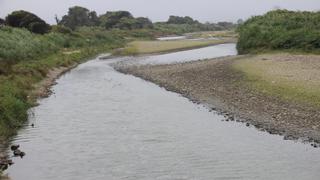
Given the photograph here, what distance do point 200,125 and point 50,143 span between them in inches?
323

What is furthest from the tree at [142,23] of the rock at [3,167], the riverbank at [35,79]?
the rock at [3,167]

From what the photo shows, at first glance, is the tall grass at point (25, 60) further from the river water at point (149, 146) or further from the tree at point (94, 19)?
the tree at point (94, 19)

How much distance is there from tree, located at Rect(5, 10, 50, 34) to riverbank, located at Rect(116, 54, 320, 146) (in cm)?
4049

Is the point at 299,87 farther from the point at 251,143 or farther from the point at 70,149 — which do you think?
the point at 70,149

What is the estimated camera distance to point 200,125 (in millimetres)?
28750

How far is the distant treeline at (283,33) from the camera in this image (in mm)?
66312

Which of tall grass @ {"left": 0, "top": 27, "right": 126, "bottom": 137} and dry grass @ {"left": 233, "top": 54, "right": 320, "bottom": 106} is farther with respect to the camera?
dry grass @ {"left": 233, "top": 54, "right": 320, "bottom": 106}

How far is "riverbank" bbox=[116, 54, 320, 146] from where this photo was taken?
2703cm

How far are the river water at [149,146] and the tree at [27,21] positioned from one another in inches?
2365

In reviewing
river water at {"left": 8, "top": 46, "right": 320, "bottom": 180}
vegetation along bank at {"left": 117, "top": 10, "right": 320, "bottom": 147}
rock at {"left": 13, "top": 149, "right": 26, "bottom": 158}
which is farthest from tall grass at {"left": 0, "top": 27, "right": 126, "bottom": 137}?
vegetation along bank at {"left": 117, "top": 10, "right": 320, "bottom": 147}

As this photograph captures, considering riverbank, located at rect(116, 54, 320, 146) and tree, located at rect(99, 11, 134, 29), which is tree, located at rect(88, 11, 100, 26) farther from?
riverbank, located at rect(116, 54, 320, 146)

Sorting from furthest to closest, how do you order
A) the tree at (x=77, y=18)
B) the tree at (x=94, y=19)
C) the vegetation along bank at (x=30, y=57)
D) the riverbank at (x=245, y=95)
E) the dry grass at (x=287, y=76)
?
the tree at (x=94, y=19) → the tree at (x=77, y=18) → the dry grass at (x=287, y=76) → the vegetation along bank at (x=30, y=57) → the riverbank at (x=245, y=95)

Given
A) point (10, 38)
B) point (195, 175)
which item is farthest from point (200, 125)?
point (10, 38)

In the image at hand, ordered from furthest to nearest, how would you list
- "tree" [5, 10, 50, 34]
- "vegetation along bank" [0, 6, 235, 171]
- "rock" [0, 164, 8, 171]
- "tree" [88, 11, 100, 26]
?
"tree" [88, 11, 100, 26]
"tree" [5, 10, 50, 34]
"vegetation along bank" [0, 6, 235, 171]
"rock" [0, 164, 8, 171]
